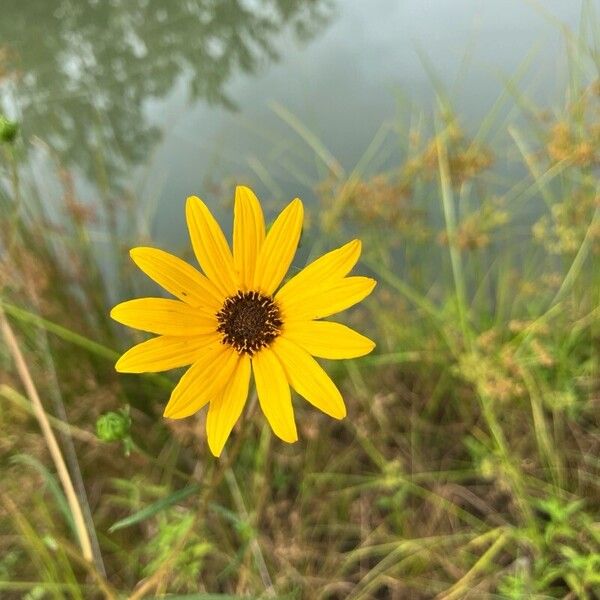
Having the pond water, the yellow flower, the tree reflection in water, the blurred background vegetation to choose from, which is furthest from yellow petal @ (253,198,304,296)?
the tree reflection in water

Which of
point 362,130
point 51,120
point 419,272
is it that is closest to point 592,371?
point 419,272

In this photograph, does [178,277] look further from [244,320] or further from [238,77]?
[238,77]

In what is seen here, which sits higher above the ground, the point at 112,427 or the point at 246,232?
the point at 246,232

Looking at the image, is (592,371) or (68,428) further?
(592,371)

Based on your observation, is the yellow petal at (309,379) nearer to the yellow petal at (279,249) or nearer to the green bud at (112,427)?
the yellow petal at (279,249)

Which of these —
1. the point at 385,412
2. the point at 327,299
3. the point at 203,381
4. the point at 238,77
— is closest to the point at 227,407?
the point at 203,381

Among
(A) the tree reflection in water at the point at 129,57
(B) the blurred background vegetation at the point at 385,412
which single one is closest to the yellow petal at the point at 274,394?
(B) the blurred background vegetation at the point at 385,412

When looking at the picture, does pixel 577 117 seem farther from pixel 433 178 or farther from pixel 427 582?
pixel 427 582
